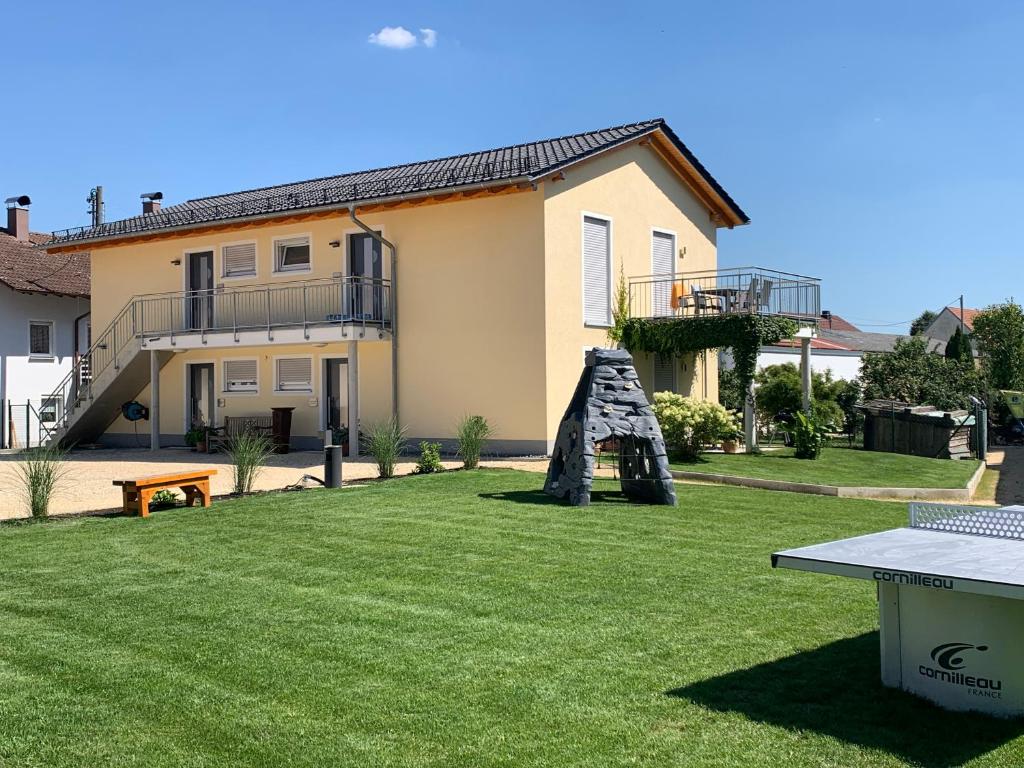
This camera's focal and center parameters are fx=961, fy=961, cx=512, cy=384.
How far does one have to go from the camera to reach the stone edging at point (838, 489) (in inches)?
577

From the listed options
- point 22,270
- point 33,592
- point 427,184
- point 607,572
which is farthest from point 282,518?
point 22,270

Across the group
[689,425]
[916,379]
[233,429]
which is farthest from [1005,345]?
[233,429]

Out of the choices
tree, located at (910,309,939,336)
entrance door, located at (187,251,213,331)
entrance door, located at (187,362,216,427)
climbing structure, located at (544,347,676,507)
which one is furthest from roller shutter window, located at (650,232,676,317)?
tree, located at (910,309,939,336)

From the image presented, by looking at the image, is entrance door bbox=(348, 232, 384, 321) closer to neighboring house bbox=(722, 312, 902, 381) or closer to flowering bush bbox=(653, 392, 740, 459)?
flowering bush bbox=(653, 392, 740, 459)

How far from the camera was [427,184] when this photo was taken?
779 inches

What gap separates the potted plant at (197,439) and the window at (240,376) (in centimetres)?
133

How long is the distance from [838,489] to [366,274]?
11.4 metres

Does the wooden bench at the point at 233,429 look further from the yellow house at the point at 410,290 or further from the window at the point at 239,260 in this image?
the window at the point at 239,260

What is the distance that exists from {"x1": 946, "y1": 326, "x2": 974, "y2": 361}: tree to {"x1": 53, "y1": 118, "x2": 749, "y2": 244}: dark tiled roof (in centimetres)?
1925

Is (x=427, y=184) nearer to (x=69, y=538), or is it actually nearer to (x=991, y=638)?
(x=69, y=538)

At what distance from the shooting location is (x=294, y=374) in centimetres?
2261

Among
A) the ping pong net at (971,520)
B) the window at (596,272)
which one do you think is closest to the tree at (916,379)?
the window at (596,272)

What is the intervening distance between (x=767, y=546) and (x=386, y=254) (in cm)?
1383

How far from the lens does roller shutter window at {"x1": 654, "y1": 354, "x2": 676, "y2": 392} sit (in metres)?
22.2
